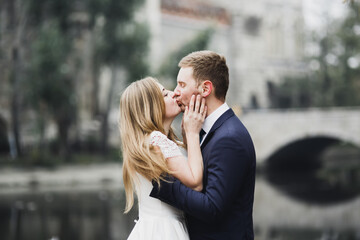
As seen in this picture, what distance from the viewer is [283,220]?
1080cm

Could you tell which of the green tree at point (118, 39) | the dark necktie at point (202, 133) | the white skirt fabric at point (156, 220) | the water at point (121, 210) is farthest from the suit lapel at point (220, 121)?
the green tree at point (118, 39)

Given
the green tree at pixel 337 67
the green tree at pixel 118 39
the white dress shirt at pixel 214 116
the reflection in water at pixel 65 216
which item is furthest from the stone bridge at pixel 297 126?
the white dress shirt at pixel 214 116

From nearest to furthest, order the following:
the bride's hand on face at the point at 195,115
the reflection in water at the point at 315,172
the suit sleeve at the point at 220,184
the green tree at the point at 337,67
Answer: the suit sleeve at the point at 220,184 → the bride's hand on face at the point at 195,115 → the reflection in water at the point at 315,172 → the green tree at the point at 337,67

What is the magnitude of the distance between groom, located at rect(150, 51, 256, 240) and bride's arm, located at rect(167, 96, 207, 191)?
0.11 feet

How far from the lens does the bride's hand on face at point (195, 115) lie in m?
2.45

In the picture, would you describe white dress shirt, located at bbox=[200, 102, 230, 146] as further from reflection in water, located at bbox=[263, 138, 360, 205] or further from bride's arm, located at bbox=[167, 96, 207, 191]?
reflection in water, located at bbox=[263, 138, 360, 205]

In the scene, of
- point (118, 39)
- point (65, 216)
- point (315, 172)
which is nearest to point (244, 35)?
point (315, 172)

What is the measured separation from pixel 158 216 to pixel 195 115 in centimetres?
53

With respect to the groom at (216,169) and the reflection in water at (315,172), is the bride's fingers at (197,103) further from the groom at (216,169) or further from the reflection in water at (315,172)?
the reflection in water at (315,172)

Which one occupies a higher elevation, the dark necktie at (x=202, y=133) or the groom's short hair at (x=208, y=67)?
the groom's short hair at (x=208, y=67)

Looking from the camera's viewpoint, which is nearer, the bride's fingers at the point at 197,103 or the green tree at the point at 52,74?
the bride's fingers at the point at 197,103

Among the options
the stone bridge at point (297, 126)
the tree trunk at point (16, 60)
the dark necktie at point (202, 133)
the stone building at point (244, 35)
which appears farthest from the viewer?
the stone building at point (244, 35)

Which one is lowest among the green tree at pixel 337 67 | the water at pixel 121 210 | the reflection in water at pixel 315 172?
the reflection in water at pixel 315 172

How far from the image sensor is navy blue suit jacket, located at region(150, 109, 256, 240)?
88.0 inches
